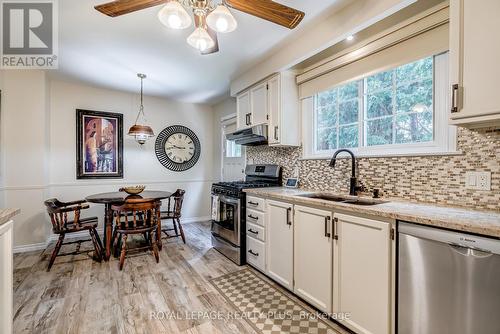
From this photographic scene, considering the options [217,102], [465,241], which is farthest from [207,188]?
[465,241]

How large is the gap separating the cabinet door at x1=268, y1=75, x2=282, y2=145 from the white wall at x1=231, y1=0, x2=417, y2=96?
5.6 inches

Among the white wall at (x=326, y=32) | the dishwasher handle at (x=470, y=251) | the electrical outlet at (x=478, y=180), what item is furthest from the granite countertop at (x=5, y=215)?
the electrical outlet at (x=478, y=180)

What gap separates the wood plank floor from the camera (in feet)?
5.83

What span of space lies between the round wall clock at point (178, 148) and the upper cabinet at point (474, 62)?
4275 millimetres

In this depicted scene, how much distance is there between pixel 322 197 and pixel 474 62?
55.3 inches

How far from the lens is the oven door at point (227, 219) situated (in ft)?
9.38

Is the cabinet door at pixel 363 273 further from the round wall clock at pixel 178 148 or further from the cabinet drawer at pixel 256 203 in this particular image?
the round wall clock at pixel 178 148

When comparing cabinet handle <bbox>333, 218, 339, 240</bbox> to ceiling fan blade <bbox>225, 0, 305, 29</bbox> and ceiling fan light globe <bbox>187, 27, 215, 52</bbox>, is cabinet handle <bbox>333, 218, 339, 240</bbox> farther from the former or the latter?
ceiling fan light globe <bbox>187, 27, 215, 52</bbox>

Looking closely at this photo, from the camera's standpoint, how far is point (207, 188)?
517cm

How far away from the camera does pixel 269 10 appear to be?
151 cm

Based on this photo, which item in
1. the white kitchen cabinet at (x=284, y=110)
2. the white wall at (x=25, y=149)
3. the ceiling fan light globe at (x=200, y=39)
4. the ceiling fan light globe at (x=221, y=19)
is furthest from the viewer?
the white wall at (x=25, y=149)

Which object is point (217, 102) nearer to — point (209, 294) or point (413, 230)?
point (209, 294)

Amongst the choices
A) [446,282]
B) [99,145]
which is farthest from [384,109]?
[99,145]

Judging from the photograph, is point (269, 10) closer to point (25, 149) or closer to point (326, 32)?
point (326, 32)
